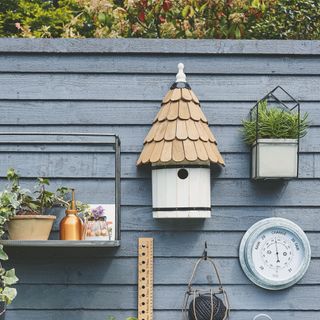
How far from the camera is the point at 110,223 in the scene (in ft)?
10.5

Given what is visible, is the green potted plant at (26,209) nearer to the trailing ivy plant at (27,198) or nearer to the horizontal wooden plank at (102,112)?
the trailing ivy plant at (27,198)

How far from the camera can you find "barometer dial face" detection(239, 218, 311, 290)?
128 inches

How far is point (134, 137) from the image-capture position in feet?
11.0

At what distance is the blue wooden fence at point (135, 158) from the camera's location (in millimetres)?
3271

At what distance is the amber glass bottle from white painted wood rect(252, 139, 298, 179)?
770 millimetres

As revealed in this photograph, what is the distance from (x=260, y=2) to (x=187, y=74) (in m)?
1.51

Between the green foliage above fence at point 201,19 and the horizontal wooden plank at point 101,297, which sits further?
the green foliage above fence at point 201,19

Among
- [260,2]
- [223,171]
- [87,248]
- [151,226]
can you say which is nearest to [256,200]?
[223,171]

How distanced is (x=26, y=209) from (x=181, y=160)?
2.14 feet

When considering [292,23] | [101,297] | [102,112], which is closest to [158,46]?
[102,112]

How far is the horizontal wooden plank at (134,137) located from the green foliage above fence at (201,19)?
1.38 m

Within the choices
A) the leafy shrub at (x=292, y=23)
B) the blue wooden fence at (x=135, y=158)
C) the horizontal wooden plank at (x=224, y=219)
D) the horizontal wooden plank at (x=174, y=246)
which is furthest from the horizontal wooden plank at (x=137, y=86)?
the leafy shrub at (x=292, y=23)

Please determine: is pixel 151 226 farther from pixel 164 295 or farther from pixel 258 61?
pixel 258 61

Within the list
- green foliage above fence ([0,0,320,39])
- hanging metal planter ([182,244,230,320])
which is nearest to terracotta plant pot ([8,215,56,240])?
hanging metal planter ([182,244,230,320])
